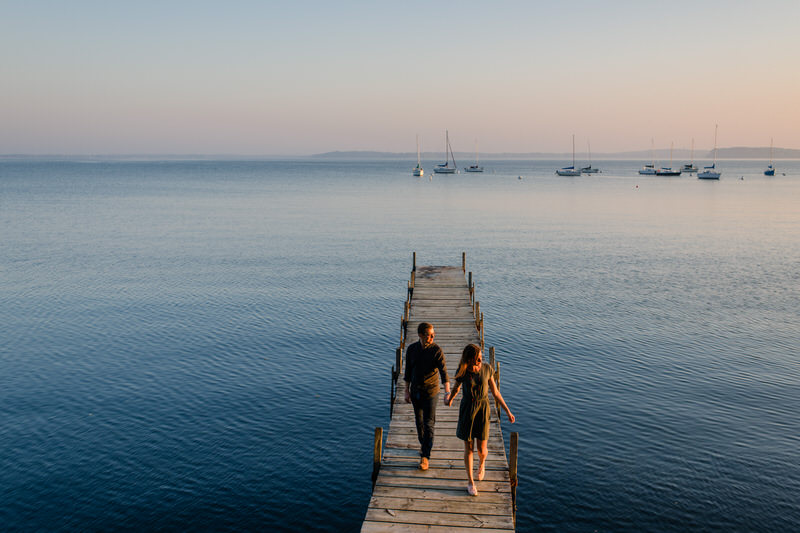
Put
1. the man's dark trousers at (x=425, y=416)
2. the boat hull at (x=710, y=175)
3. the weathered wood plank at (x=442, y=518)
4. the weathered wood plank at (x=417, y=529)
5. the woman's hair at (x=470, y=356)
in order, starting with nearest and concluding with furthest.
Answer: the weathered wood plank at (x=417, y=529)
the weathered wood plank at (x=442, y=518)
the woman's hair at (x=470, y=356)
the man's dark trousers at (x=425, y=416)
the boat hull at (x=710, y=175)

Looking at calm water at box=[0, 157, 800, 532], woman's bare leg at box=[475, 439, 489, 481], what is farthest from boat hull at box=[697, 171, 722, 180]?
woman's bare leg at box=[475, 439, 489, 481]

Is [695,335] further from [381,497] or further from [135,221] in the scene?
[135,221]

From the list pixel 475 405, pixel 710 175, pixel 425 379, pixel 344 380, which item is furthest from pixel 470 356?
pixel 710 175

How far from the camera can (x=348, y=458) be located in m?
18.2

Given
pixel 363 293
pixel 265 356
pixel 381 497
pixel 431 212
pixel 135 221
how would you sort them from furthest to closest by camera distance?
pixel 431 212
pixel 135 221
pixel 363 293
pixel 265 356
pixel 381 497

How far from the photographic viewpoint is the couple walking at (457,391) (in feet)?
Answer: 36.7

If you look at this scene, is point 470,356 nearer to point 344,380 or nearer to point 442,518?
point 442,518

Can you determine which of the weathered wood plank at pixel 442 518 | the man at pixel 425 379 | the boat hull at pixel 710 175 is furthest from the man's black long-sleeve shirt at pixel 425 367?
the boat hull at pixel 710 175

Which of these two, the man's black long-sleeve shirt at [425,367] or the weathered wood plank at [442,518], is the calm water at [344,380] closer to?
the weathered wood plank at [442,518]

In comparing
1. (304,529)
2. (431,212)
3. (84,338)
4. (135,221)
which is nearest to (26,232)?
(135,221)

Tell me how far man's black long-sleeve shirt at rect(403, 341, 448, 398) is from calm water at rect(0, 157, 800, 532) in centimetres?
542

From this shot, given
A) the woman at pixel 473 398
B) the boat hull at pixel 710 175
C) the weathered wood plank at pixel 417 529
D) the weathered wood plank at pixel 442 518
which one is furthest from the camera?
the boat hull at pixel 710 175

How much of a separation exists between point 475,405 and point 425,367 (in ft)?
4.04

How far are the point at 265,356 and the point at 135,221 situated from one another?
198 ft
